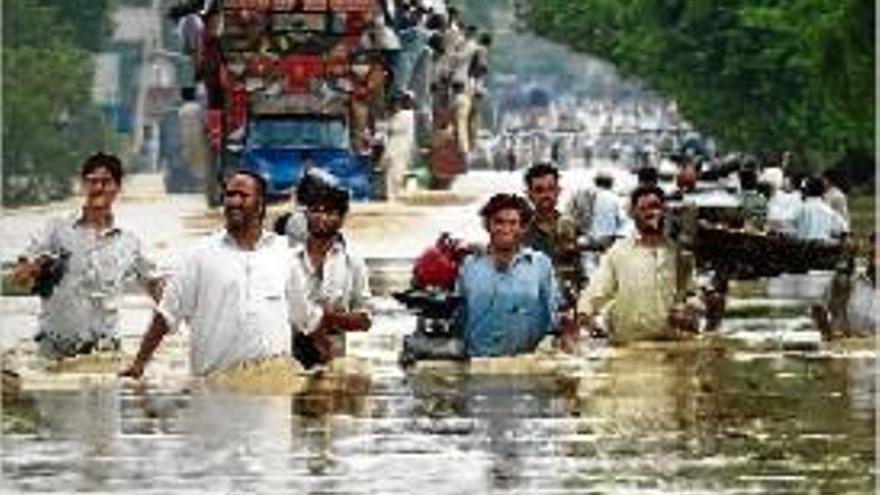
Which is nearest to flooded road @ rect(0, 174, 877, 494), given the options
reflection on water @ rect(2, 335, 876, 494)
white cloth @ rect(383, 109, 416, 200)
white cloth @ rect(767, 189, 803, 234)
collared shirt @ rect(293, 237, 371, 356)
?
reflection on water @ rect(2, 335, 876, 494)

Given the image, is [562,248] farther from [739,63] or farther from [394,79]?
[739,63]

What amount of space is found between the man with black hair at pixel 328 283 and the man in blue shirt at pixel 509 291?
22.5 inches

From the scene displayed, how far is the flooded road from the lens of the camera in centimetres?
1394

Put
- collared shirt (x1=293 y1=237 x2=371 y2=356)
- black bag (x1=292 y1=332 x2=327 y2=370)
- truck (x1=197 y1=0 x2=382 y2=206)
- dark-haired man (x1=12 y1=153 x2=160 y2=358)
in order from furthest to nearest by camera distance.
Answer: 1. truck (x1=197 y1=0 x2=382 y2=206)
2. dark-haired man (x1=12 y1=153 x2=160 y2=358)
3. collared shirt (x1=293 y1=237 x2=371 y2=356)
4. black bag (x1=292 y1=332 x2=327 y2=370)

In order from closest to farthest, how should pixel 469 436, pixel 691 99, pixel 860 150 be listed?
pixel 469 436 → pixel 860 150 → pixel 691 99

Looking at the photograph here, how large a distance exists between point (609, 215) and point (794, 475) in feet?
46.9

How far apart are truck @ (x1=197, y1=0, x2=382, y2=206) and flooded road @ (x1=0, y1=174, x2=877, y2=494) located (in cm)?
3417

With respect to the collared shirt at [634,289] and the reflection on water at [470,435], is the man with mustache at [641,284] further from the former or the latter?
the reflection on water at [470,435]

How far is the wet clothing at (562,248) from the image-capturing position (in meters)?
23.1

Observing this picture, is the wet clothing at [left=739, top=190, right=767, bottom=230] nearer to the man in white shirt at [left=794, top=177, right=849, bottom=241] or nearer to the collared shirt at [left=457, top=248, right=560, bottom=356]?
the man in white shirt at [left=794, top=177, right=849, bottom=241]

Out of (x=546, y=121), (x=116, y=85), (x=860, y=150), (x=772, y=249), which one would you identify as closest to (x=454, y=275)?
(x=772, y=249)

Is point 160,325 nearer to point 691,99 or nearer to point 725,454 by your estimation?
point 725,454

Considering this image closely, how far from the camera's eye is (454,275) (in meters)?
20.0

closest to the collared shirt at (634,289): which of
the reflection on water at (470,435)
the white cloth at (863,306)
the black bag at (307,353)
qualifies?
the reflection on water at (470,435)
